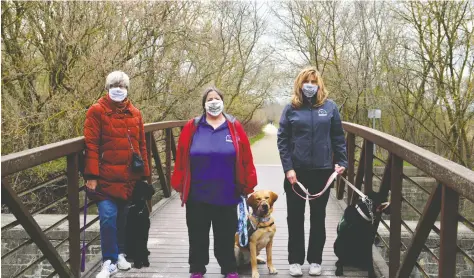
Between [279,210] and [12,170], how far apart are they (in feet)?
13.5

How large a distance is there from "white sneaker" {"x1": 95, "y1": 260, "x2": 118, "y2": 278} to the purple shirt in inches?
33.6

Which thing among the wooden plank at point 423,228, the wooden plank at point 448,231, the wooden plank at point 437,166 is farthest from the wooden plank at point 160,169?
the wooden plank at point 448,231

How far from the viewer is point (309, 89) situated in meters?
3.43

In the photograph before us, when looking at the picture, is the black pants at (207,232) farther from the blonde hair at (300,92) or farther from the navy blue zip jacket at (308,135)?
the blonde hair at (300,92)

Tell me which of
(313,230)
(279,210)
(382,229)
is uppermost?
(313,230)

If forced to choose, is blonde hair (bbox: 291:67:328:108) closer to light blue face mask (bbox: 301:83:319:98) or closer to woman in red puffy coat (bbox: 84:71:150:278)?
light blue face mask (bbox: 301:83:319:98)

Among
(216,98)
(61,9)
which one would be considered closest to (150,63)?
(61,9)

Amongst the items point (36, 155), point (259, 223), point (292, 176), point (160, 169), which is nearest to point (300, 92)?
point (292, 176)

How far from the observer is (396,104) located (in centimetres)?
1603

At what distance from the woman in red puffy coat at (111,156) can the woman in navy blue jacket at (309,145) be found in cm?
110

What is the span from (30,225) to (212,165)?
1175 mm

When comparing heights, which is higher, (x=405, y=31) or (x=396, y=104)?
(x=405, y=31)

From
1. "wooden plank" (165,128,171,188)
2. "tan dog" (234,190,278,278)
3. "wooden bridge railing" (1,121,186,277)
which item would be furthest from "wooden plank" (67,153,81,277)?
"wooden plank" (165,128,171,188)

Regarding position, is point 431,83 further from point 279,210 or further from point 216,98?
point 216,98
